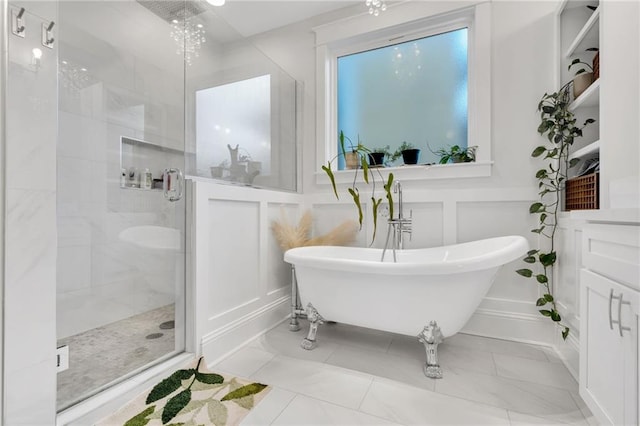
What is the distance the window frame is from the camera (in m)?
1.99

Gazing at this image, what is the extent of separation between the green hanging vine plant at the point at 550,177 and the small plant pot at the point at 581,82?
5 cm

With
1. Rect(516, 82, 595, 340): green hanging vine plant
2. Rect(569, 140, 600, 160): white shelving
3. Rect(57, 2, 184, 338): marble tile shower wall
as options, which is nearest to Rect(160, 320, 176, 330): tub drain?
Rect(57, 2, 184, 338): marble tile shower wall

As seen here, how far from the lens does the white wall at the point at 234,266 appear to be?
62.0 inches

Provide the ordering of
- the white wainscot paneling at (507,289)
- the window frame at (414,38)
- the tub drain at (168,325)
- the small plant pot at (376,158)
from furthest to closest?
the small plant pot at (376,158), the window frame at (414,38), the white wainscot paneling at (507,289), the tub drain at (168,325)

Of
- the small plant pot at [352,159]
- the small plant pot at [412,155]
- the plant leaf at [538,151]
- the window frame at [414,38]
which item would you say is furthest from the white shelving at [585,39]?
the small plant pot at [352,159]

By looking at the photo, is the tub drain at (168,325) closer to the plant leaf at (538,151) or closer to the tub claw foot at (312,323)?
the tub claw foot at (312,323)

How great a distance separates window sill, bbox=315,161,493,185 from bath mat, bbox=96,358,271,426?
161 centimetres

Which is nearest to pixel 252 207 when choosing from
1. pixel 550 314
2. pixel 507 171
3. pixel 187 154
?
pixel 187 154

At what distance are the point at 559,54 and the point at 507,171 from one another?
0.76 metres

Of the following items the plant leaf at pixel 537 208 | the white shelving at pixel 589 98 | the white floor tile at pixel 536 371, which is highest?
the white shelving at pixel 589 98

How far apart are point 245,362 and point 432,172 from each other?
5.78 ft

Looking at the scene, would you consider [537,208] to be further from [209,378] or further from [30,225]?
[30,225]

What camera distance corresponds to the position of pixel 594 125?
1.69 m

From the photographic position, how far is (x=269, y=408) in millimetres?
1207
